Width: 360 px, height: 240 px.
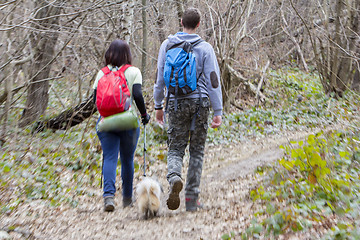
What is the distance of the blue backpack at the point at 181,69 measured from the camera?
404 centimetres

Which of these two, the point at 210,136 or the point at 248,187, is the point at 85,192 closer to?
the point at 248,187

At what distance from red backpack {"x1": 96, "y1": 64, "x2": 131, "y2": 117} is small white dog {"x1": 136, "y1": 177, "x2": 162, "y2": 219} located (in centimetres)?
93

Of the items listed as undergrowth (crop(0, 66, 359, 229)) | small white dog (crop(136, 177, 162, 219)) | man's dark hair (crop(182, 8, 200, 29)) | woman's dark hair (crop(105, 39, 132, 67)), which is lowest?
undergrowth (crop(0, 66, 359, 229))

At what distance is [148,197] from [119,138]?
2.84 feet

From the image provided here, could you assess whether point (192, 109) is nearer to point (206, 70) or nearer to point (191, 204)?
point (206, 70)

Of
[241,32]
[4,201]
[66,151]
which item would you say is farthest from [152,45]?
[4,201]

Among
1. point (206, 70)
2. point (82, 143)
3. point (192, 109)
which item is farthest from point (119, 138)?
point (82, 143)

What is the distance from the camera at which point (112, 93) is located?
415 cm

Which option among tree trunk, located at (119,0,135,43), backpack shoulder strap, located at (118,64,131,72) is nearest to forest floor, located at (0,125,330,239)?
backpack shoulder strap, located at (118,64,131,72)

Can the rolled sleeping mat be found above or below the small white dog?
above

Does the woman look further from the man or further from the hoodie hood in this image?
the hoodie hood

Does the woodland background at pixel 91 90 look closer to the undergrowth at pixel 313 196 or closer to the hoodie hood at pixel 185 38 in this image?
the undergrowth at pixel 313 196

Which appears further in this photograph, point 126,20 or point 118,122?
point 126,20

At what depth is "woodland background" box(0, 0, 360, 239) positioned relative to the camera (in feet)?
19.7
